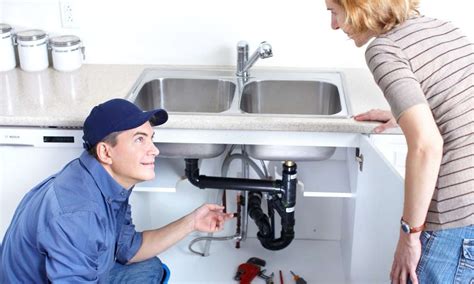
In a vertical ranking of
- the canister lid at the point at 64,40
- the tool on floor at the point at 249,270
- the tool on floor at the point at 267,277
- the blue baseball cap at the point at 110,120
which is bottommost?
the tool on floor at the point at 267,277

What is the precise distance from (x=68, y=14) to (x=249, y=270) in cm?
124

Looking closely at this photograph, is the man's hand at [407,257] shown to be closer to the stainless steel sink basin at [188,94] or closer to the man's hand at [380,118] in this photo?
the man's hand at [380,118]

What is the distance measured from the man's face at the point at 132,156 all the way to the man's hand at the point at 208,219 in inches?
10.3

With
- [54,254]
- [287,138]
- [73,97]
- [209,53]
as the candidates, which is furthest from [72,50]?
[54,254]

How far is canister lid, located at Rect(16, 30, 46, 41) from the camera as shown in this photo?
7.59ft

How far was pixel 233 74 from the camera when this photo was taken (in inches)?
92.8

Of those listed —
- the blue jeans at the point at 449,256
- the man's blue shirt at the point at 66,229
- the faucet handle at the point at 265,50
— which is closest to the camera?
the blue jeans at the point at 449,256

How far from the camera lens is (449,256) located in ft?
4.40

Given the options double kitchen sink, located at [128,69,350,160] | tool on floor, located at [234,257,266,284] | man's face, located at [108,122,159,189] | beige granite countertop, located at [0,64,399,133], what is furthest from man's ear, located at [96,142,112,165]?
tool on floor, located at [234,257,266,284]

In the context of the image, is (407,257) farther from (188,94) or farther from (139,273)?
(188,94)

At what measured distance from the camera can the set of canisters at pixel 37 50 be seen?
91.2 inches

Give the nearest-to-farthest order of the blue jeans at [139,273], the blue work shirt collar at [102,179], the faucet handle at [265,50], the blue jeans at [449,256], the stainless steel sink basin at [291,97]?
the blue jeans at [449,256]
the blue work shirt collar at [102,179]
the blue jeans at [139,273]
the faucet handle at [265,50]
the stainless steel sink basin at [291,97]

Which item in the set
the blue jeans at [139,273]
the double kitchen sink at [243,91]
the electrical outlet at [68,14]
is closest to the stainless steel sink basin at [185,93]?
the double kitchen sink at [243,91]

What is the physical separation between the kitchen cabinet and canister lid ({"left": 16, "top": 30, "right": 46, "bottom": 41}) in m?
0.50
